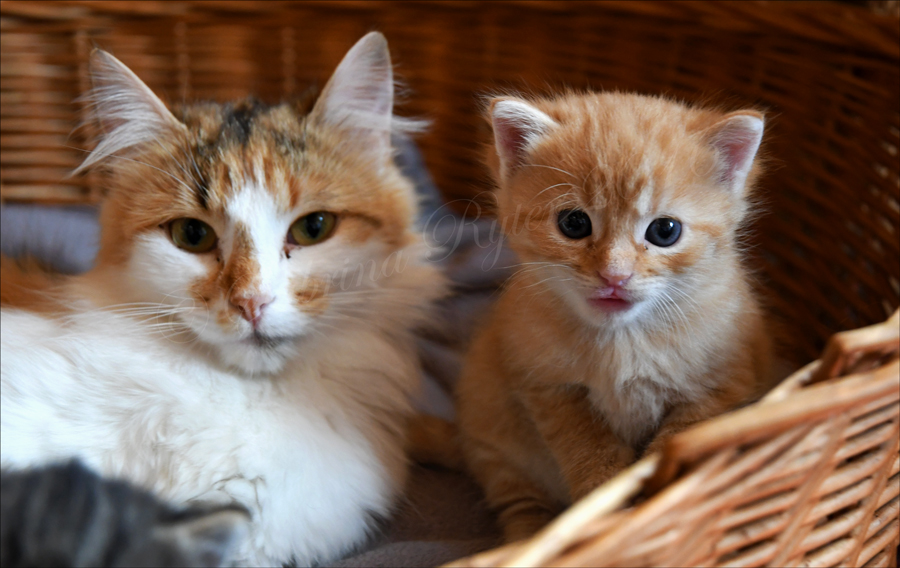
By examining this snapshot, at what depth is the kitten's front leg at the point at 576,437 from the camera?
110cm

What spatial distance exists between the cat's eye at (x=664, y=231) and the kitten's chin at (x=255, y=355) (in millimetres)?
665

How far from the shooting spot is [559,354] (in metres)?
1.13

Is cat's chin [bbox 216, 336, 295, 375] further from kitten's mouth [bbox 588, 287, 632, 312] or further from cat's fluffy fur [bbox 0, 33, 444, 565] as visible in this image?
kitten's mouth [bbox 588, 287, 632, 312]

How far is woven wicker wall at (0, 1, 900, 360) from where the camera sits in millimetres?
1473

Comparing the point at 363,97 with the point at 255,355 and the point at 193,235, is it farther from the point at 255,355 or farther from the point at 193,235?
the point at 255,355

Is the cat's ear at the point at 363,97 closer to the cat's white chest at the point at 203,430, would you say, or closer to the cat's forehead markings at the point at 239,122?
the cat's forehead markings at the point at 239,122

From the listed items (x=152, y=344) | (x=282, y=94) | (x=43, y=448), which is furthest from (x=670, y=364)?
(x=282, y=94)

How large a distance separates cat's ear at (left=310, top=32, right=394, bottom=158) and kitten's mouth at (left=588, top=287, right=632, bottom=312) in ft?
2.11

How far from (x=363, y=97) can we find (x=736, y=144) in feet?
2.41

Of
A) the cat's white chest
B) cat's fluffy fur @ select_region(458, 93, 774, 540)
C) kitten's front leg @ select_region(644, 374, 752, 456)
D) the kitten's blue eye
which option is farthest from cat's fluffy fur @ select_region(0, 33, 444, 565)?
kitten's front leg @ select_region(644, 374, 752, 456)

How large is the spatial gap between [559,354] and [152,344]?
2.48 feet

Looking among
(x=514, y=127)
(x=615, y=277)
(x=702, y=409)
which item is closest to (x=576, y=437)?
(x=702, y=409)

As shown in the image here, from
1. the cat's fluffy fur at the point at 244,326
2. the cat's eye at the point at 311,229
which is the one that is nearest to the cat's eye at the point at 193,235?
the cat's fluffy fur at the point at 244,326

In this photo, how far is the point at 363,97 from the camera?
144 cm
